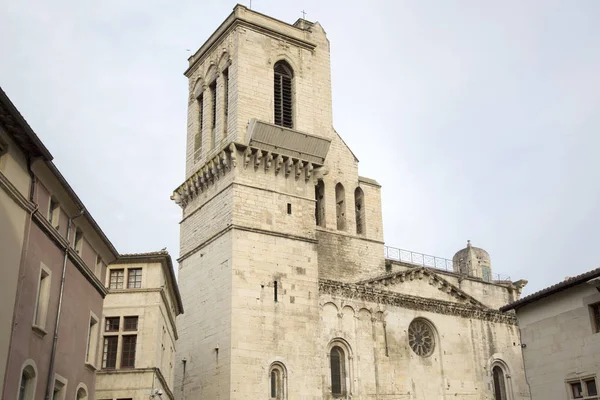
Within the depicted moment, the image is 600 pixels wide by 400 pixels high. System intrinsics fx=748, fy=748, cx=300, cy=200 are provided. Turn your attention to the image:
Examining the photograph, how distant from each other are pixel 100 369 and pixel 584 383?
55.4 feet

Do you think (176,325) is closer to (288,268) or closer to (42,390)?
(288,268)

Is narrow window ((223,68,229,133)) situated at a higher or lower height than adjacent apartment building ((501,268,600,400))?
higher

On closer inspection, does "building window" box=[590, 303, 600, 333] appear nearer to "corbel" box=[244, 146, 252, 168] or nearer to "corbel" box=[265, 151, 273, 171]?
A: "corbel" box=[265, 151, 273, 171]

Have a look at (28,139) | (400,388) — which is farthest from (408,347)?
(28,139)

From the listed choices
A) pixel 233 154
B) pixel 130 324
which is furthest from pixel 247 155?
pixel 130 324

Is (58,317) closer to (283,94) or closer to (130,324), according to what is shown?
(130,324)

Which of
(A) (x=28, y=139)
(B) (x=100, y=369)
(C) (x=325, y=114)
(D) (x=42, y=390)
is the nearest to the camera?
(A) (x=28, y=139)

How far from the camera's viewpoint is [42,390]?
63.4 feet

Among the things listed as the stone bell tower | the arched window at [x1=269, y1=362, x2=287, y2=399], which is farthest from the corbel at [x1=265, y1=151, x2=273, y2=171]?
the arched window at [x1=269, y1=362, x2=287, y2=399]

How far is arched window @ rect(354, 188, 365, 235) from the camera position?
140 ft

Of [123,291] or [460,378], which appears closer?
[123,291]

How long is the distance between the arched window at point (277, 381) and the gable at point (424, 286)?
7938mm

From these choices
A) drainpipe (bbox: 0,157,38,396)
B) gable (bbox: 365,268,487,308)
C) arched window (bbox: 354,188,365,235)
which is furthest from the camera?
arched window (bbox: 354,188,365,235)

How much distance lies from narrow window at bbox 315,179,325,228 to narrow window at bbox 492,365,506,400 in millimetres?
13086
